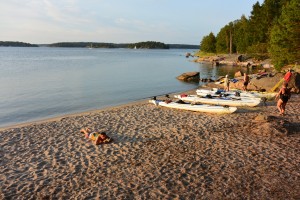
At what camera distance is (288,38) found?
3012 cm

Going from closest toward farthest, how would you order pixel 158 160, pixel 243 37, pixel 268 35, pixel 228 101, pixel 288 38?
pixel 158 160
pixel 228 101
pixel 288 38
pixel 268 35
pixel 243 37

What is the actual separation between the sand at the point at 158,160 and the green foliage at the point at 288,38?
53.9 feet

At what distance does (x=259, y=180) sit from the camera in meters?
9.14

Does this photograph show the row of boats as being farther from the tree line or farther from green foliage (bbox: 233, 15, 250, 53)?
green foliage (bbox: 233, 15, 250, 53)

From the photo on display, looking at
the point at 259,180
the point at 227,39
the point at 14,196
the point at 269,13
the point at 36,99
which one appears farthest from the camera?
the point at 227,39

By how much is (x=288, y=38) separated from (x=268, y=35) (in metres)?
30.3

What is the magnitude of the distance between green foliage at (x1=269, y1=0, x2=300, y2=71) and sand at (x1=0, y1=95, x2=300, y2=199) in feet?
53.9

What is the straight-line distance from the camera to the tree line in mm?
29688

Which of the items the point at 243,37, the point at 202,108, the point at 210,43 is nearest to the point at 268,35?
the point at 243,37

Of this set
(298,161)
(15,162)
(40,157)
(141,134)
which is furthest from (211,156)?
(15,162)

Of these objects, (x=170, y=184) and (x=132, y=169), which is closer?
(x=170, y=184)

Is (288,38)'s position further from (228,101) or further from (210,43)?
(210,43)

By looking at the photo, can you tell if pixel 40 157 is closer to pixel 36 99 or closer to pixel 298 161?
pixel 298 161

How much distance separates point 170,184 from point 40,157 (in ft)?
18.4
